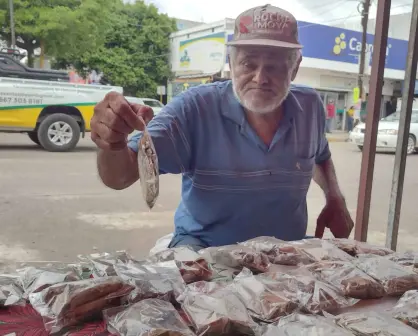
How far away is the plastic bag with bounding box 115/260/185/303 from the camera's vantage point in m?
1.07

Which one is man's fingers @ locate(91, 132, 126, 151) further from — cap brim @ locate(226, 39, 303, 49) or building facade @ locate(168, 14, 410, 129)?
building facade @ locate(168, 14, 410, 129)

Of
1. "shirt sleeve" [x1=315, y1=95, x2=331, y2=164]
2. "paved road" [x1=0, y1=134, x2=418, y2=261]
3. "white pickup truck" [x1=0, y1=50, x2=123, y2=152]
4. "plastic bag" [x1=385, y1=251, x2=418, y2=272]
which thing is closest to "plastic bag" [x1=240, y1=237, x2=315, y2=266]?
"plastic bag" [x1=385, y1=251, x2=418, y2=272]

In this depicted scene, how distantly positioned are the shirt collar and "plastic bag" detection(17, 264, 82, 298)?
100cm

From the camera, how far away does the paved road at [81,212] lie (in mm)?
4195

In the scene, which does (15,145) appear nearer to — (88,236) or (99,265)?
(88,236)

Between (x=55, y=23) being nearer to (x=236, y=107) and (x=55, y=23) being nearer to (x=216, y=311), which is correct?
(x=236, y=107)

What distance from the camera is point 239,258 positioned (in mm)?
1338

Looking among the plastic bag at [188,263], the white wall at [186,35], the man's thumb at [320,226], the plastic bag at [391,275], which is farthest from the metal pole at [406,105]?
the white wall at [186,35]

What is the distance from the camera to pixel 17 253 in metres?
3.91

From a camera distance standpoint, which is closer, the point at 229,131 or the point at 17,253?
the point at 229,131

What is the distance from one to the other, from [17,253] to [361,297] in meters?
3.43

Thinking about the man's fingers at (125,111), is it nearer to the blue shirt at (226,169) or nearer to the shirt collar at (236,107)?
the blue shirt at (226,169)

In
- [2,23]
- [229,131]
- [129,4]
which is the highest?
[129,4]

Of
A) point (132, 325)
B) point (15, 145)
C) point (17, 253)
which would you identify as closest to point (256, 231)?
point (132, 325)
